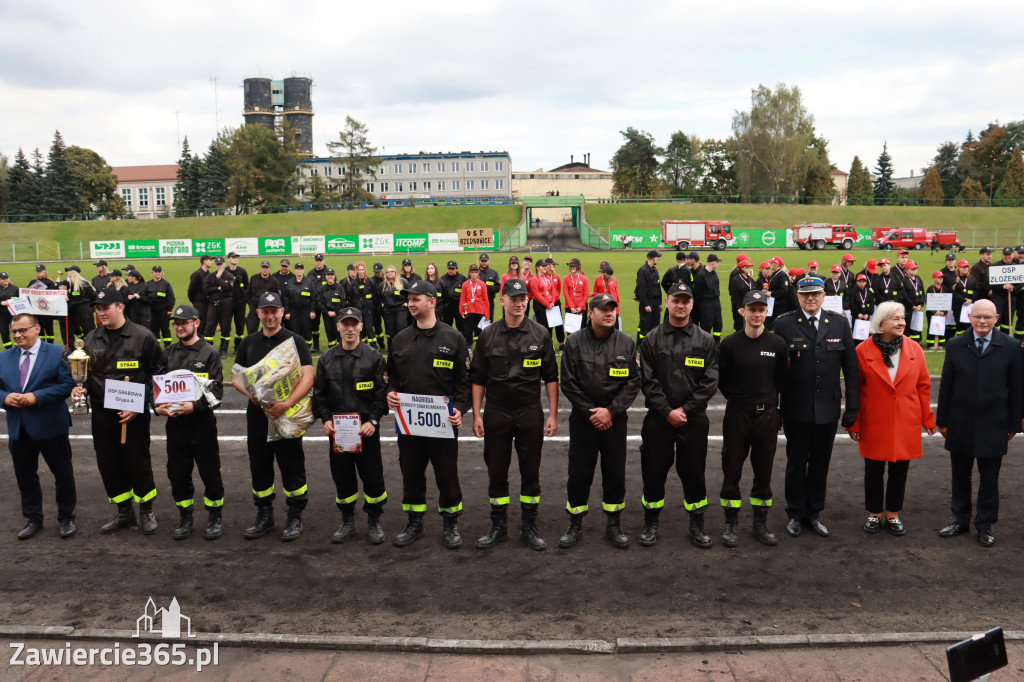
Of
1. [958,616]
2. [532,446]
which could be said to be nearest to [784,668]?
[958,616]

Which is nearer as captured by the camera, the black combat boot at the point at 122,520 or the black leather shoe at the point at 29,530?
the black leather shoe at the point at 29,530

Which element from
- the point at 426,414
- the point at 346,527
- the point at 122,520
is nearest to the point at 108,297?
the point at 122,520

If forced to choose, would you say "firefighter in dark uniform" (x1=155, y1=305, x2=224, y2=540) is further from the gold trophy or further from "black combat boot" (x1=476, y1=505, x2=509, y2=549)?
"black combat boot" (x1=476, y1=505, x2=509, y2=549)

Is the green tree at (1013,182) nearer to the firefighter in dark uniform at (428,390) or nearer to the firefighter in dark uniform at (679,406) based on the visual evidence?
the firefighter in dark uniform at (679,406)

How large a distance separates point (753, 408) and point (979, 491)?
6.94ft

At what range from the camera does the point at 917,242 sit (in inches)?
2031

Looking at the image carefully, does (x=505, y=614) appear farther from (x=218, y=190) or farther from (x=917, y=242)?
(x=218, y=190)

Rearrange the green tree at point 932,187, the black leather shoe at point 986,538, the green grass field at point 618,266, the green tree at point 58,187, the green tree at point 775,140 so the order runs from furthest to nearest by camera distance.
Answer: the green tree at point 932,187, the green tree at point 775,140, the green tree at point 58,187, the green grass field at point 618,266, the black leather shoe at point 986,538

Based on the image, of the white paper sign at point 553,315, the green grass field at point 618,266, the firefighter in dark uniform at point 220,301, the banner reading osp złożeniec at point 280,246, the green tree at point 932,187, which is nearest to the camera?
the white paper sign at point 553,315

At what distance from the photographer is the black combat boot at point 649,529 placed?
20.8ft

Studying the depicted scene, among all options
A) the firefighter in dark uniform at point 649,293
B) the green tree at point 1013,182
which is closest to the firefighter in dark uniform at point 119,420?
the firefighter in dark uniform at point 649,293

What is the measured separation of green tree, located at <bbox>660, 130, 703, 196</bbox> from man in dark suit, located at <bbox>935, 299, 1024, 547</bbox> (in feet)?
311

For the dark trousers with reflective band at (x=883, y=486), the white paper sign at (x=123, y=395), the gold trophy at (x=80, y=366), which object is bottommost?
the dark trousers with reflective band at (x=883, y=486)

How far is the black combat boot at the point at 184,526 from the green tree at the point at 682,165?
317ft
